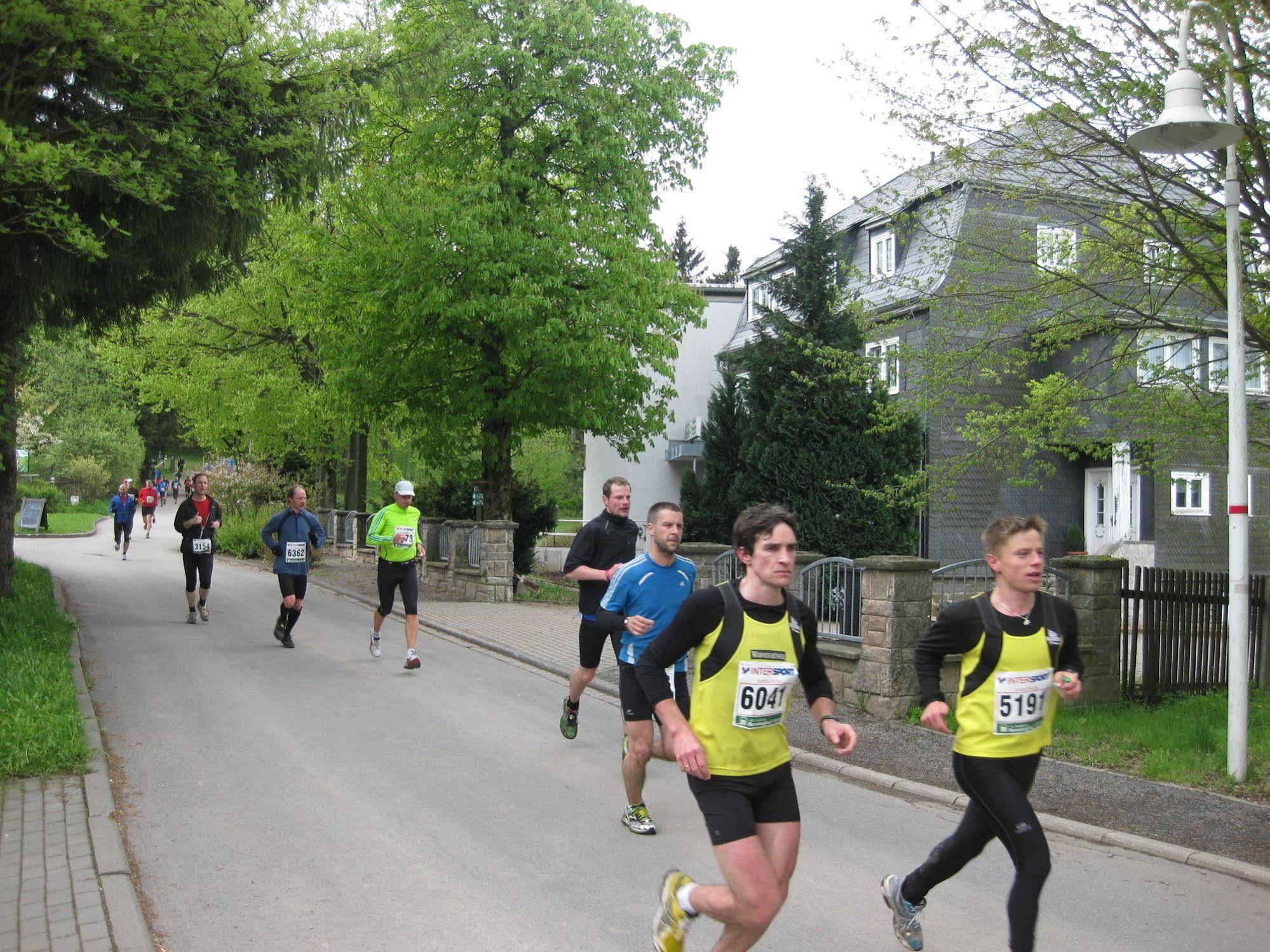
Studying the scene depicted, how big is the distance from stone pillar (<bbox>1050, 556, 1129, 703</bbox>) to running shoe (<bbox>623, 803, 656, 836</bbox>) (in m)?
5.80

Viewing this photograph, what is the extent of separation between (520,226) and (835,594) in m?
11.1

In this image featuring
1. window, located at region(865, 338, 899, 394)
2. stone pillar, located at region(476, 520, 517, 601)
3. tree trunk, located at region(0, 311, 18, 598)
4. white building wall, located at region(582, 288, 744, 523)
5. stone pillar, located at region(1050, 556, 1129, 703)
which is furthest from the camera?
white building wall, located at region(582, 288, 744, 523)

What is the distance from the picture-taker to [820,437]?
2380 cm

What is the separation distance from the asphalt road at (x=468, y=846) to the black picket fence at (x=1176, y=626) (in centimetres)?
464

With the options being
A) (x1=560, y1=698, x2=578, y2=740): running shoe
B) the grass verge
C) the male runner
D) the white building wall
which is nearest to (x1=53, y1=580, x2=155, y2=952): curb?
the grass verge

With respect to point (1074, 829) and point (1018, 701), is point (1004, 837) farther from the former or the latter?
point (1074, 829)

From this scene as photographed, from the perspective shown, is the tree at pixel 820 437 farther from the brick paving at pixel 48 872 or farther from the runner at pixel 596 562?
the brick paving at pixel 48 872

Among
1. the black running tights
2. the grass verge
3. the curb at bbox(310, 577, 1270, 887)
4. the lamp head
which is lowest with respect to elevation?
the curb at bbox(310, 577, 1270, 887)

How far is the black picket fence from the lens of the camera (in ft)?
34.9

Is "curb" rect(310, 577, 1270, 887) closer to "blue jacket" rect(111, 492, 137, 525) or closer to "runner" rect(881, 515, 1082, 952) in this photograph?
"runner" rect(881, 515, 1082, 952)

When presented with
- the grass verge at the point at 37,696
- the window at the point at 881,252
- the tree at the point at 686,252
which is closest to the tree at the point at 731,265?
the tree at the point at 686,252

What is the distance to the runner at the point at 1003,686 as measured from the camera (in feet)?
13.8

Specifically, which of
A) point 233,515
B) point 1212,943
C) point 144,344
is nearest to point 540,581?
point 233,515

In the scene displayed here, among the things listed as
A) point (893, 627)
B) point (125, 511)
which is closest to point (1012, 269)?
point (893, 627)
